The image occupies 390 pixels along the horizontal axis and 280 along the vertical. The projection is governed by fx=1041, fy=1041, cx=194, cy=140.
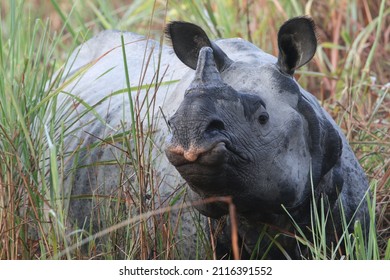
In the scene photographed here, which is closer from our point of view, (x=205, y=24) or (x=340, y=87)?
(x=205, y=24)

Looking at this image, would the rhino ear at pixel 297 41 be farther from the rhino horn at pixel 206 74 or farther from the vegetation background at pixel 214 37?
the vegetation background at pixel 214 37

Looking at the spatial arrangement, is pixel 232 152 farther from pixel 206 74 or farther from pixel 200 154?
pixel 206 74

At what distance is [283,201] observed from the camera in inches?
150

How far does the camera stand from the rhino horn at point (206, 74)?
362 cm

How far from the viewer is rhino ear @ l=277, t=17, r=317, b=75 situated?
4039 millimetres

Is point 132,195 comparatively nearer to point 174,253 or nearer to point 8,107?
point 174,253

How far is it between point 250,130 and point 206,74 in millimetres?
262

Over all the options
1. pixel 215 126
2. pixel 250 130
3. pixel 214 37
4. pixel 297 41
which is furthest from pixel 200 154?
pixel 214 37

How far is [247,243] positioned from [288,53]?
0.76 meters

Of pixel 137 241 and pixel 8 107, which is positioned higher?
pixel 8 107

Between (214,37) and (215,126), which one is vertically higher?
(214,37)

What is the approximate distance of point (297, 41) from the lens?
407 centimetres

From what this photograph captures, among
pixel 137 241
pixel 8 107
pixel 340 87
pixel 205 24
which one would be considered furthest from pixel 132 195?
pixel 340 87

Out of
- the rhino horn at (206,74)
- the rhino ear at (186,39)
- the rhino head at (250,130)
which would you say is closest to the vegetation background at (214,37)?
the rhino ear at (186,39)
